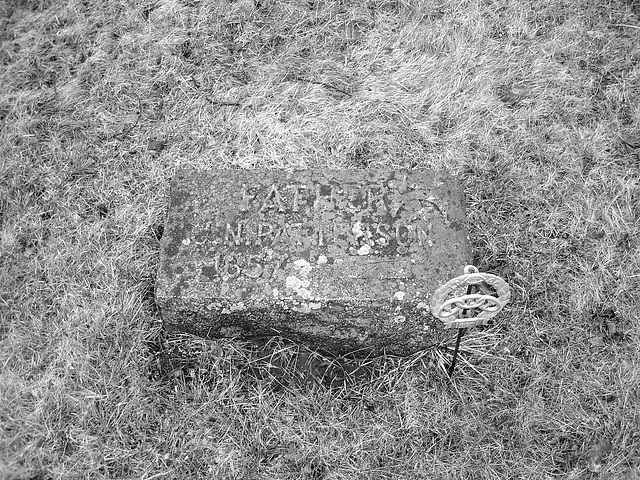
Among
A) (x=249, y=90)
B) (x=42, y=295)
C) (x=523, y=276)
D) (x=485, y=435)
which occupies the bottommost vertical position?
(x=485, y=435)

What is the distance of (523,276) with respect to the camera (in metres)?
3.09

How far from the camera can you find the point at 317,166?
345 centimetres

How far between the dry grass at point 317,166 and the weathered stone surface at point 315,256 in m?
0.27

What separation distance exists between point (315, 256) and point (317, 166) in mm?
973

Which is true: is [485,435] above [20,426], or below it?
below

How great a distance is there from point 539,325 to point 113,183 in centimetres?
258

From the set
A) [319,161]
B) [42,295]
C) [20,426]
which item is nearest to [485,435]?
[319,161]

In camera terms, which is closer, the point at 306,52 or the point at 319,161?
the point at 319,161

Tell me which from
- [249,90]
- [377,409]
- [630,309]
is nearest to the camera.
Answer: [377,409]

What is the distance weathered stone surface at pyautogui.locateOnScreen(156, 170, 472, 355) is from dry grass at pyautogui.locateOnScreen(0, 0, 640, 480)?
0.27 meters

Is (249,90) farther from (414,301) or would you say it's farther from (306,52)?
(414,301)

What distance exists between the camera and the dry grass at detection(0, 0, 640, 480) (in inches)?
104

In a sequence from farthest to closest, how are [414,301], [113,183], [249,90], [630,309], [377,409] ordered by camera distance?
[249,90]
[113,183]
[630,309]
[377,409]
[414,301]

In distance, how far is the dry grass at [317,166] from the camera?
2645mm
